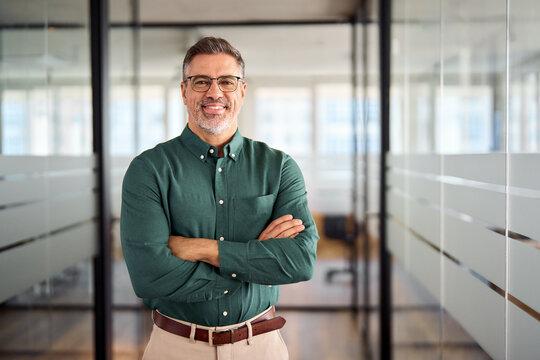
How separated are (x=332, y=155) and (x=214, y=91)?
2.16 meters

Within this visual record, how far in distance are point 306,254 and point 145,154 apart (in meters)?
0.58

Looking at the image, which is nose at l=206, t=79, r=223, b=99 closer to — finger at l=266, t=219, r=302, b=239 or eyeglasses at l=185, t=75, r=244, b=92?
eyeglasses at l=185, t=75, r=244, b=92

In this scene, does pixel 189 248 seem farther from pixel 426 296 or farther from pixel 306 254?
pixel 426 296

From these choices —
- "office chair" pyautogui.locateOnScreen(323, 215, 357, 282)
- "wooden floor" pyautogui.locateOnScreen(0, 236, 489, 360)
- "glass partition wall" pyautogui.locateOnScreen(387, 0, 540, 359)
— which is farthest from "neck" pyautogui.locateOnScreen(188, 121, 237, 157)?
"office chair" pyautogui.locateOnScreen(323, 215, 357, 282)

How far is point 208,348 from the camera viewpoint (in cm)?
155

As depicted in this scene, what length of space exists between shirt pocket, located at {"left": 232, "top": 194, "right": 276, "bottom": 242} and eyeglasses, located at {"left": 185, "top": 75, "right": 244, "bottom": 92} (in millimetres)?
349

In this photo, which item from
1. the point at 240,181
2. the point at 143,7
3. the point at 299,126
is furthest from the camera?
the point at 299,126

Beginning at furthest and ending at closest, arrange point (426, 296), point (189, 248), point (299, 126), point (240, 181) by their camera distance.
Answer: point (299, 126)
point (426, 296)
point (240, 181)
point (189, 248)

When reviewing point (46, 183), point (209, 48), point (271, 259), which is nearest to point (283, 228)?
point (271, 259)

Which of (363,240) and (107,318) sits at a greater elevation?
(363,240)

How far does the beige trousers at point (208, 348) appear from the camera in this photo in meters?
1.55

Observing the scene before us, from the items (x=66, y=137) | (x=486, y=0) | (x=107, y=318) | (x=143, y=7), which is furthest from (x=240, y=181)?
(x=143, y=7)

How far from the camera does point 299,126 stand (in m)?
3.64

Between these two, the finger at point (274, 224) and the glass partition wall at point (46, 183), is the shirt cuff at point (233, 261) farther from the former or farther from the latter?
the glass partition wall at point (46, 183)
